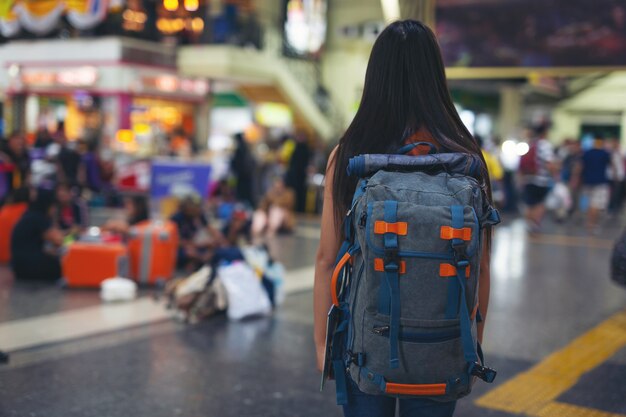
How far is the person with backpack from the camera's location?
2.13 m

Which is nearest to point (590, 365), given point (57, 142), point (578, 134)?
point (57, 142)

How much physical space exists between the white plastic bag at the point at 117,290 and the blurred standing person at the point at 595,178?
10775 mm

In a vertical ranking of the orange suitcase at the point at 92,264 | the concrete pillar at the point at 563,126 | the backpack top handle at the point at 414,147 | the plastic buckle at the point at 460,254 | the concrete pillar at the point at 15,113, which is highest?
the concrete pillar at the point at 563,126

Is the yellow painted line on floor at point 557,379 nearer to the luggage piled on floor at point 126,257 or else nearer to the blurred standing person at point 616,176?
the luggage piled on floor at point 126,257

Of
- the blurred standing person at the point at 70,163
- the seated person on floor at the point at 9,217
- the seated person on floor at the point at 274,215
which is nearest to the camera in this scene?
the seated person on floor at the point at 9,217

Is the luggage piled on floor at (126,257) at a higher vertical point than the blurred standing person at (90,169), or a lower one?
lower

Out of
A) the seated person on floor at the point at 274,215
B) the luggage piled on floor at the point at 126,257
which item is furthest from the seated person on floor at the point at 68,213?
the seated person on floor at the point at 274,215

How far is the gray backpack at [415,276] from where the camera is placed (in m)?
2.13

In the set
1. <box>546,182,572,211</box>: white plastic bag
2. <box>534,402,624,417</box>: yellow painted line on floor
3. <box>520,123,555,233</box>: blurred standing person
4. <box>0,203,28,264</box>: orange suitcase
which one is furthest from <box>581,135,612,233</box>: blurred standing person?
<box>534,402,624,417</box>: yellow painted line on floor

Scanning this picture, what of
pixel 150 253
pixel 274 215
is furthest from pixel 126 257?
pixel 274 215

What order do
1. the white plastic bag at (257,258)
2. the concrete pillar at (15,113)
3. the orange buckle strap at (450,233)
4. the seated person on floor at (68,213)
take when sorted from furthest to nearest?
1. the concrete pillar at (15,113)
2. the seated person on floor at (68,213)
3. the white plastic bag at (257,258)
4. the orange buckle strap at (450,233)

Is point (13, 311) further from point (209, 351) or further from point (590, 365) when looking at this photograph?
point (590, 365)

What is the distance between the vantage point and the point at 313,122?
24.8 metres

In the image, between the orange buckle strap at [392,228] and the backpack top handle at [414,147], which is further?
the backpack top handle at [414,147]
